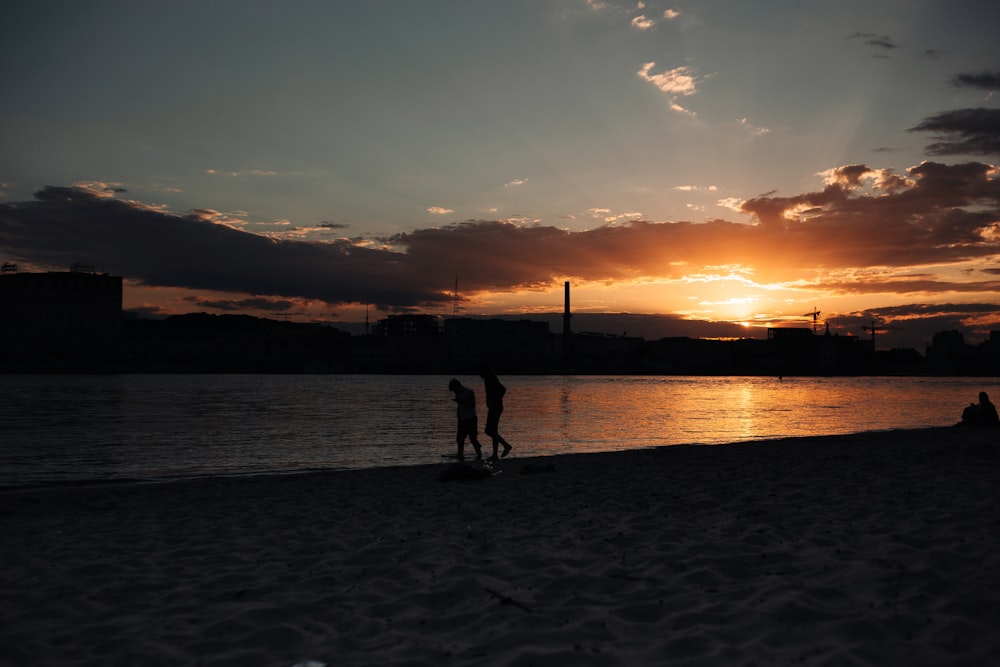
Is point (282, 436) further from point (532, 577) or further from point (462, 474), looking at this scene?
point (532, 577)

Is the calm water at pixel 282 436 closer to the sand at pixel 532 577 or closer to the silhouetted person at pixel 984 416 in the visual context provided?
the silhouetted person at pixel 984 416

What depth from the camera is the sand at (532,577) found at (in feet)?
17.2

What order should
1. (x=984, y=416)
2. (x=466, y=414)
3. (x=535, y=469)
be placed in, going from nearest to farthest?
Answer: (x=535, y=469) < (x=466, y=414) < (x=984, y=416)

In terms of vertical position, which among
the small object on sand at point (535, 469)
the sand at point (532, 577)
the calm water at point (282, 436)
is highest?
the sand at point (532, 577)

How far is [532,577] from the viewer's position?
6.96 metres

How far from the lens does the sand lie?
5.23 metres

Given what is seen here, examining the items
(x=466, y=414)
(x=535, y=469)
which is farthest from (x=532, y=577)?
(x=466, y=414)

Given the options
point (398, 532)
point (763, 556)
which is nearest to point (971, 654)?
point (763, 556)

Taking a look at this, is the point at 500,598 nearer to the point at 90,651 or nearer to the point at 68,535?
the point at 90,651

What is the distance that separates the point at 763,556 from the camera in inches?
287

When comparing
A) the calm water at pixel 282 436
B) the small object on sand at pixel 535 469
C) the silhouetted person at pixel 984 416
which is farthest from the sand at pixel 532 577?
the silhouetted person at pixel 984 416

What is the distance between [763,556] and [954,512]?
10.6ft

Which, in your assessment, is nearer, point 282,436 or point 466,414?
point 466,414

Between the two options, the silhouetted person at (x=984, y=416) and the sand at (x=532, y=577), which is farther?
the silhouetted person at (x=984, y=416)
